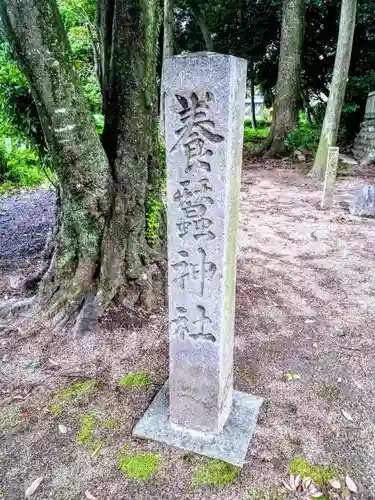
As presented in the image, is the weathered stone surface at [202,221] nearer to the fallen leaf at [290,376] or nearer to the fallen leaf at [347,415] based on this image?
the fallen leaf at [290,376]

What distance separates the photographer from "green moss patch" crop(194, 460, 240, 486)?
2152 mm

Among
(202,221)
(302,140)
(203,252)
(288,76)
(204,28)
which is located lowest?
(302,140)

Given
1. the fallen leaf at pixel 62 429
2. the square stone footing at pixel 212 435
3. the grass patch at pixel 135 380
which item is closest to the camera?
the square stone footing at pixel 212 435

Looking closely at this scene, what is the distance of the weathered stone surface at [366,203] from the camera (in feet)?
21.8

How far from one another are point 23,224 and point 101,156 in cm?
429

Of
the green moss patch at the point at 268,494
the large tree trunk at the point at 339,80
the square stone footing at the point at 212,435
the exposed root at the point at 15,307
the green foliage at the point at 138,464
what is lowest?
the green foliage at the point at 138,464

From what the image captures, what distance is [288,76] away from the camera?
1191 cm

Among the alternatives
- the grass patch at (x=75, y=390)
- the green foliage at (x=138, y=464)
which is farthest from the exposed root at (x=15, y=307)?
the green foliage at (x=138, y=464)

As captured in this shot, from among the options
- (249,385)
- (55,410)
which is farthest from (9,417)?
(249,385)

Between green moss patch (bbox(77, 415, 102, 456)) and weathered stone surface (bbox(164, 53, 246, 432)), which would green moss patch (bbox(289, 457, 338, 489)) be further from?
green moss patch (bbox(77, 415, 102, 456))

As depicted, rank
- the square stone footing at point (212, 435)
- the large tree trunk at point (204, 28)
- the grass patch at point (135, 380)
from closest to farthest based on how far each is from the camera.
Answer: the square stone footing at point (212, 435) < the grass patch at point (135, 380) < the large tree trunk at point (204, 28)

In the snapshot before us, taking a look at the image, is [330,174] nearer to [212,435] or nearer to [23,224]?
[23,224]

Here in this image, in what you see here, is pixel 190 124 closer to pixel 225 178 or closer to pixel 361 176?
pixel 225 178

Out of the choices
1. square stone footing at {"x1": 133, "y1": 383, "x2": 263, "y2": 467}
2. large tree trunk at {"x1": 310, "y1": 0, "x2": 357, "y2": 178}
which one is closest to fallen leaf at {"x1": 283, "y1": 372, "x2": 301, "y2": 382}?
square stone footing at {"x1": 133, "y1": 383, "x2": 263, "y2": 467}
